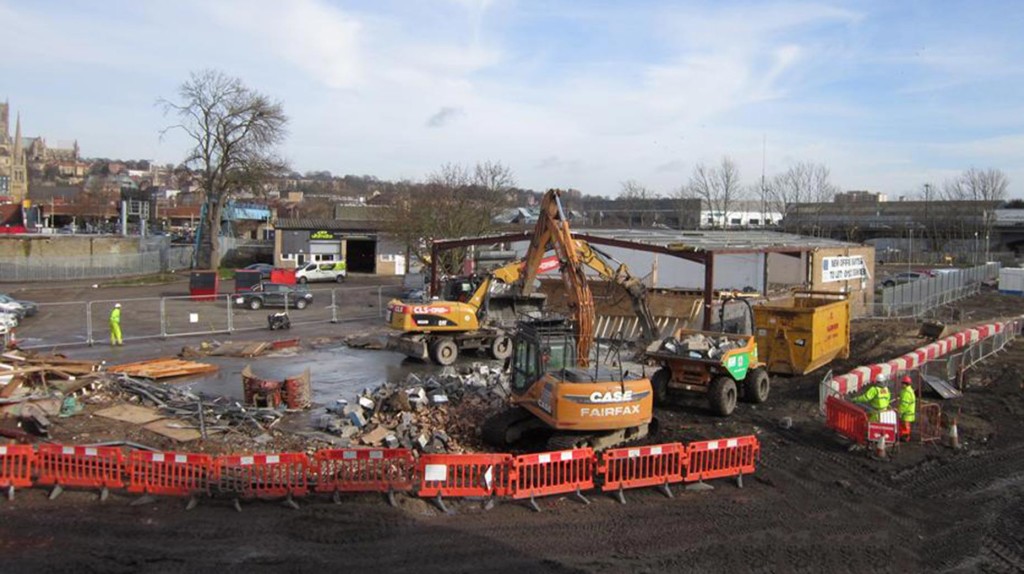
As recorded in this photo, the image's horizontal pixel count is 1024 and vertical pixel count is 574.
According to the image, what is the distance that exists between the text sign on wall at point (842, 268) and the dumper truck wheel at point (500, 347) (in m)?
19.6

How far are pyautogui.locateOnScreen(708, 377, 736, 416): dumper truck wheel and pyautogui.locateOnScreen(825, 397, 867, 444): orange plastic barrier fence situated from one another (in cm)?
203

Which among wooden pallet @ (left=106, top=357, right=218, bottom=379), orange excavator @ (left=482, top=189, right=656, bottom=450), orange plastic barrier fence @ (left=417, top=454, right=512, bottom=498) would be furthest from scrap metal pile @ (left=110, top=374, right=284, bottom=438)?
orange plastic barrier fence @ (left=417, top=454, right=512, bottom=498)

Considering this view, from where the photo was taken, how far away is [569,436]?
12.5 m

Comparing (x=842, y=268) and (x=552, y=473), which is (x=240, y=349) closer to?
(x=552, y=473)

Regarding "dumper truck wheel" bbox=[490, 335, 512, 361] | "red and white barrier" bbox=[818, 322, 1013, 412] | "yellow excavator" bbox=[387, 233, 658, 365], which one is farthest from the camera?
"dumper truck wheel" bbox=[490, 335, 512, 361]

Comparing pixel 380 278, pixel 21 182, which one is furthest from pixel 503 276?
A: pixel 21 182

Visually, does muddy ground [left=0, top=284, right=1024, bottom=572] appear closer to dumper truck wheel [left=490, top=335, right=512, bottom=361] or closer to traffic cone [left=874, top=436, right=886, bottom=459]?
traffic cone [left=874, top=436, right=886, bottom=459]

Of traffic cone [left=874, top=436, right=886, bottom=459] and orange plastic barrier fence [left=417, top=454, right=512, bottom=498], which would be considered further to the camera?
traffic cone [left=874, top=436, right=886, bottom=459]

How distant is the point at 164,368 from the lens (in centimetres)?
2027

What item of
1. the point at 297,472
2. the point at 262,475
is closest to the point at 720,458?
the point at 297,472

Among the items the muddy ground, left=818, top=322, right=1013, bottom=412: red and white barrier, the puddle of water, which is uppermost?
left=818, top=322, right=1013, bottom=412: red and white barrier

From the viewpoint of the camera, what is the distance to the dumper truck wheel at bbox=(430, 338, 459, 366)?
2342 centimetres

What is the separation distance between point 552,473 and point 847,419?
6377 millimetres

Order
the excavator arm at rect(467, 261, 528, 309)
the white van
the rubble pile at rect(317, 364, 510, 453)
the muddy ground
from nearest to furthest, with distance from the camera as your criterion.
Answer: the muddy ground, the rubble pile at rect(317, 364, 510, 453), the excavator arm at rect(467, 261, 528, 309), the white van
